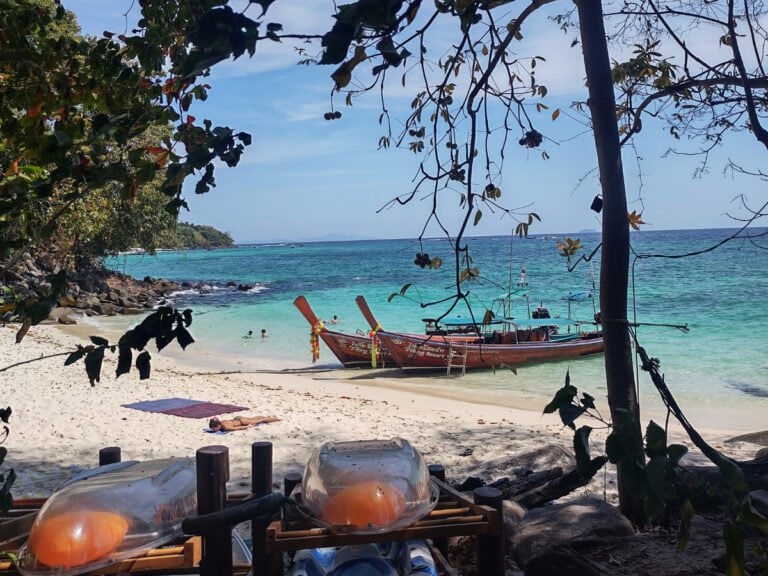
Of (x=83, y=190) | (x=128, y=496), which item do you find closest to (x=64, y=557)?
(x=128, y=496)

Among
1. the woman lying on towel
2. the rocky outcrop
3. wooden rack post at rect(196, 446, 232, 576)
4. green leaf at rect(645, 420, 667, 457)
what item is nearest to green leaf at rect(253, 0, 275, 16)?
green leaf at rect(645, 420, 667, 457)

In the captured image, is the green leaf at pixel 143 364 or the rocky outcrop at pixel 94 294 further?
the rocky outcrop at pixel 94 294

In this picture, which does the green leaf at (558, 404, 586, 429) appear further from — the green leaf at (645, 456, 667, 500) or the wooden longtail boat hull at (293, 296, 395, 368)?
the wooden longtail boat hull at (293, 296, 395, 368)

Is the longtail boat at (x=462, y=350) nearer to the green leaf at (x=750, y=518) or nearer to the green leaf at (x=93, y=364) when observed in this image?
the green leaf at (x=93, y=364)

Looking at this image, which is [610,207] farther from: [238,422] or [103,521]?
[238,422]

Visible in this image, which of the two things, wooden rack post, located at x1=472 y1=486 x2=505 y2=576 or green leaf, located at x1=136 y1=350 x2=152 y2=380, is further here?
wooden rack post, located at x1=472 y1=486 x2=505 y2=576

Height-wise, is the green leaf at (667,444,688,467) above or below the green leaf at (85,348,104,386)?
below

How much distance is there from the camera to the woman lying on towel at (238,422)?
24.7 ft

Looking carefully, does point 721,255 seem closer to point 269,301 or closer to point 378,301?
point 378,301

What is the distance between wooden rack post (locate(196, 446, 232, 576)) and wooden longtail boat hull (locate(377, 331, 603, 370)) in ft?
39.4

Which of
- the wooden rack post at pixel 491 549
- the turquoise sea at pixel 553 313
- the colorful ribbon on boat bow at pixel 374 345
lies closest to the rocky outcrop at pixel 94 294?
the turquoise sea at pixel 553 313

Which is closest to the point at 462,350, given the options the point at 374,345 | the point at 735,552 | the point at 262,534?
the point at 374,345

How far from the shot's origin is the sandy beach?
6.17m

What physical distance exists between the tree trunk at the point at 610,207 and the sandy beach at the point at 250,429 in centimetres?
205
